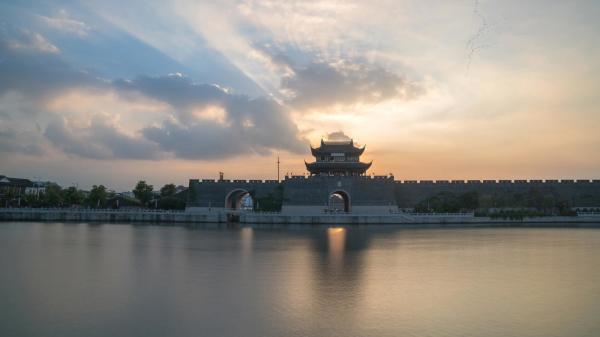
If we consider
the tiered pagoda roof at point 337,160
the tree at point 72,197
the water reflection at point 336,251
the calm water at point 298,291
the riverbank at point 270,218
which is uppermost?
the tiered pagoda roof at point 337,160

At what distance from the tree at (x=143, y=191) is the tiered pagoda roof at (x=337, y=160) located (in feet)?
50.6

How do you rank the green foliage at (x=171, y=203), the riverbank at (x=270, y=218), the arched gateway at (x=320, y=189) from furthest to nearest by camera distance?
the green foliage at (x=171, y=203)
the arched gateway at (x=320, y=189)
the riverbank at (x=270, y=218)

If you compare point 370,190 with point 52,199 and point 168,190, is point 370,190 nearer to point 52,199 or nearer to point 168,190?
point 168,190

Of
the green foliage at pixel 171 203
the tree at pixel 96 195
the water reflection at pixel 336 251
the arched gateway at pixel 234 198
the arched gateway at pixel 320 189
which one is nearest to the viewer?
the water reflection at pixel 336 251

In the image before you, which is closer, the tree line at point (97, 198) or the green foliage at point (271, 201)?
the green foliage at point (271, 201)

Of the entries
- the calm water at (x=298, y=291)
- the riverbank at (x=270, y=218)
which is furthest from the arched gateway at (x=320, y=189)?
the calm water at (x=298, y=291)

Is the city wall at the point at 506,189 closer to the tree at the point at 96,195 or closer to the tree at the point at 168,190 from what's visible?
the tree at the point at 168,190

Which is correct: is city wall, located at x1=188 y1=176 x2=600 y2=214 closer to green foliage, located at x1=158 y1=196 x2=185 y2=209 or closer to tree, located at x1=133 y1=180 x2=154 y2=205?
green foliage, located at x1=158 y1=196 x2=185 y2=209

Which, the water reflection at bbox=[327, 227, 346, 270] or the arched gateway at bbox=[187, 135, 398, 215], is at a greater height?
the arched gateway at bbox=[187, 135, 398, 215]

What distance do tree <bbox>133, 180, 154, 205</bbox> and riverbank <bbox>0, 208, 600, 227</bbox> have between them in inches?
266

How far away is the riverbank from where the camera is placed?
107 ft

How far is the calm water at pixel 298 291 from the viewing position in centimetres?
767

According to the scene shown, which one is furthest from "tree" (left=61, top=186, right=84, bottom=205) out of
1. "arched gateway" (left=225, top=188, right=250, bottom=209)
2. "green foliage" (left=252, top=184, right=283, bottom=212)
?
"green foliage" (left=252, top=184, right=283, bottom=212)

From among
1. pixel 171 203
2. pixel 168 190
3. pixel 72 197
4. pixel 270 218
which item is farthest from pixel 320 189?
pixel 72 197
